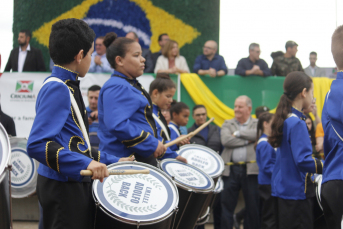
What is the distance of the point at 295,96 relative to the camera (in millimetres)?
3941

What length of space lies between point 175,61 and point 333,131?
5.71 m

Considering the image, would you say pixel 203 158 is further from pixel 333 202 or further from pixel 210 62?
pixel 210 62

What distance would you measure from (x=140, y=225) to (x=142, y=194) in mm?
263

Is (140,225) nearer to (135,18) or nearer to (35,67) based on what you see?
(35,67)

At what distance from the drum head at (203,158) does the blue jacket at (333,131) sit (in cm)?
187

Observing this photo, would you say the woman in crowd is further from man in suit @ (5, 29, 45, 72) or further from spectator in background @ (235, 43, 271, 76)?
man in suit @ (5, 29, 45, 72)

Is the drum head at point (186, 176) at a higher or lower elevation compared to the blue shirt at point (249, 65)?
lower

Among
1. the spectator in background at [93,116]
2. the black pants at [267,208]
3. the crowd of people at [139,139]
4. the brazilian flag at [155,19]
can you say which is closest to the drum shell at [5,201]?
the crowd of people at [139,139]

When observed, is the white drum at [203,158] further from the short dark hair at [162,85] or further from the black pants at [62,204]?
the black pants at [62,204]

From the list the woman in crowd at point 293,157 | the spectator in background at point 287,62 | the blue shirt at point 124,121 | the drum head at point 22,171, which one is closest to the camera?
the blue shirt at point 124,121

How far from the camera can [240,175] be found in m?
6.68

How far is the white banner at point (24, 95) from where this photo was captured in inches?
303

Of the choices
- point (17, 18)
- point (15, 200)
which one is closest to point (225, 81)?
point (15, 200)

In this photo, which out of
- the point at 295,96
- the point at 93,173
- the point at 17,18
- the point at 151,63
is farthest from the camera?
the point at 17,18
